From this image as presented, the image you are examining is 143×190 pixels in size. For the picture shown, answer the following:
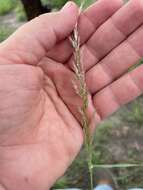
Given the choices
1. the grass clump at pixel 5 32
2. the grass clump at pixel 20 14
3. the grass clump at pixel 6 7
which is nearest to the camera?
the grass clump at pixel 5 32

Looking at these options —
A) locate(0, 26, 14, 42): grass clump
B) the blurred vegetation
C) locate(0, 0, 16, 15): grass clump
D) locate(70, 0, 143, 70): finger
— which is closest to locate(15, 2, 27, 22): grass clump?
the blurred vegetation

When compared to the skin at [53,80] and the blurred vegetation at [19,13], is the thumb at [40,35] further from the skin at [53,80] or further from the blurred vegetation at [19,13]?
the blurred vegetation at [19,13]

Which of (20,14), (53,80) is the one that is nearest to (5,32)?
(20,14)

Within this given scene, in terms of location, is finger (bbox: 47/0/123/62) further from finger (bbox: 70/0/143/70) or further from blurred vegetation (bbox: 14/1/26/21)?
blurred vegetation (bbox: 14/1/26/21)

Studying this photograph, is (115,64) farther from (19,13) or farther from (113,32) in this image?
(19,13)

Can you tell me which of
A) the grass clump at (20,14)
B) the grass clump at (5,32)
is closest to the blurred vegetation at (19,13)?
the grass clump at (20,14)

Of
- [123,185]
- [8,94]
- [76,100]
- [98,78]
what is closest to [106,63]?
[98,78]
